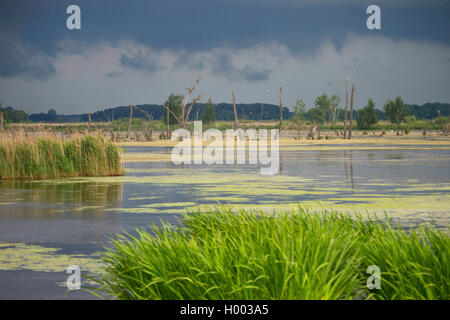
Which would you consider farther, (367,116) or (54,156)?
(367,116)

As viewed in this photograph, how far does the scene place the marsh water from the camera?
28.1ft

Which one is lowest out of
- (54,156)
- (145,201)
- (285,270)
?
(145,201)

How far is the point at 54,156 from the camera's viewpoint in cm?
2195

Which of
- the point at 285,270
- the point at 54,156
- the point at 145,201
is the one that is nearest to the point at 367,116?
the point at 54,156

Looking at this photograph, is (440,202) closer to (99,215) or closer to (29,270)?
(99,215)

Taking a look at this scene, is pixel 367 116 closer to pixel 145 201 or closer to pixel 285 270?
pixel 145 201

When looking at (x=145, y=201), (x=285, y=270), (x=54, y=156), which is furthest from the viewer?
(x=54, y=156)

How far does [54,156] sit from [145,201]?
7723mm

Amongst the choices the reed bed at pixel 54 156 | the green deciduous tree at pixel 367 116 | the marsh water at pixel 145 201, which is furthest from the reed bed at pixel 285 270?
the green deciduous tree at pixel 367 116

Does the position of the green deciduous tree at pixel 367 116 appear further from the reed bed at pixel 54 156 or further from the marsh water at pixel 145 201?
the reed bed at pixel 54 156

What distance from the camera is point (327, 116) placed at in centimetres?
15462
